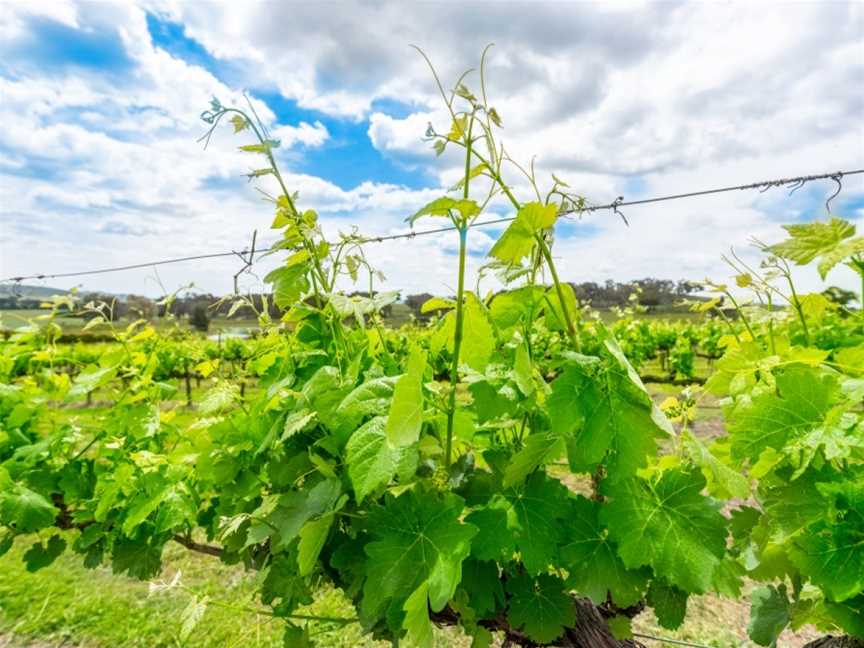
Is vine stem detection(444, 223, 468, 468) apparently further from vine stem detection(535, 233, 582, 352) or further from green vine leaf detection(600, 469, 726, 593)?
green vine leaf detection(600, 469, 726, 593)

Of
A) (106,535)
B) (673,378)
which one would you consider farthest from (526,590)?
(673,378)

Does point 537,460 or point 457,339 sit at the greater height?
point 457,339

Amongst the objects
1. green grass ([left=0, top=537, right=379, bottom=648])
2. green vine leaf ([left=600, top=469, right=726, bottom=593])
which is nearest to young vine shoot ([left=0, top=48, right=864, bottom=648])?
green vine leaf ([left=600, top=469, right=726, bottom=593])

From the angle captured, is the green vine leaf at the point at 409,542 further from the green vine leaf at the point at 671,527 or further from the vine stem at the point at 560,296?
the vine stem at the point at 560,296

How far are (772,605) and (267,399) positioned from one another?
1.35 metres

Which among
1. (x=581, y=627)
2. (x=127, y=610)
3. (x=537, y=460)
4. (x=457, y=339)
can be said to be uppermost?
(x=457, y=339)

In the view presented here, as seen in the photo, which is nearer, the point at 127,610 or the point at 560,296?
A: the point at 560,296

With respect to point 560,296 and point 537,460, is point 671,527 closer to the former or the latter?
point 537,460

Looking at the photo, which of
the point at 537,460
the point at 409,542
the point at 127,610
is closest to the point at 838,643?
the point at 537,460

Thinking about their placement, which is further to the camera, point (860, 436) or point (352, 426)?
point (352, 426)

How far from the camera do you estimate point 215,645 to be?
351 centimetres

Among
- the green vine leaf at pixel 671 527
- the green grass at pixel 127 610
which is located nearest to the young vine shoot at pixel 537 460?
the green vine leaf at pixel 671 527

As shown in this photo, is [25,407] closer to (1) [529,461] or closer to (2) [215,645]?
(2) [215,645]

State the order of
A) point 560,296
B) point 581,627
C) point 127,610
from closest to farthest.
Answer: point 560,296 < point 581,627 < point 127,610
